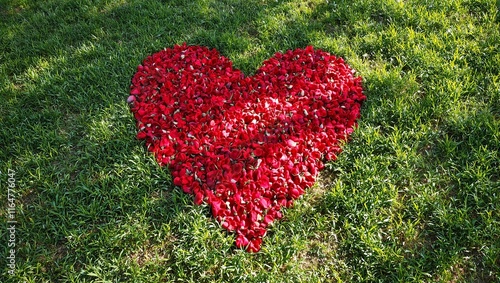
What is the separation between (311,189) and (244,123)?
0.76m

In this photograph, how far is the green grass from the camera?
2510 millimetres

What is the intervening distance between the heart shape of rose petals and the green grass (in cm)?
12

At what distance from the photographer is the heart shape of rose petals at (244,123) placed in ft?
9.12

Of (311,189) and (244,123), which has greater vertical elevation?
(244,123)

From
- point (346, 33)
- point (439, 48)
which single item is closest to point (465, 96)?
point (439, 48)

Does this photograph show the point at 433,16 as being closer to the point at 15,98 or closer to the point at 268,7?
the point at 268,7

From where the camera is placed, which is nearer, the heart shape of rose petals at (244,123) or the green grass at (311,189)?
the green grass at (311,189)

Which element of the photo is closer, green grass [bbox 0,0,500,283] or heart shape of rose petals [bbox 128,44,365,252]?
green grass [bbox 0,0,500,283]

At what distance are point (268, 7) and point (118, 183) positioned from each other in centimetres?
276

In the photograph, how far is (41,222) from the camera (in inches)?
108

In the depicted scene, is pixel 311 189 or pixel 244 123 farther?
pixel 244 123

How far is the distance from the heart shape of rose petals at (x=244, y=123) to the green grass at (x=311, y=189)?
0.12 m

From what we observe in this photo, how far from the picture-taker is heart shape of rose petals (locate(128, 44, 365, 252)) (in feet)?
9.12

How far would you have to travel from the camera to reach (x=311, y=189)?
2918 mm
